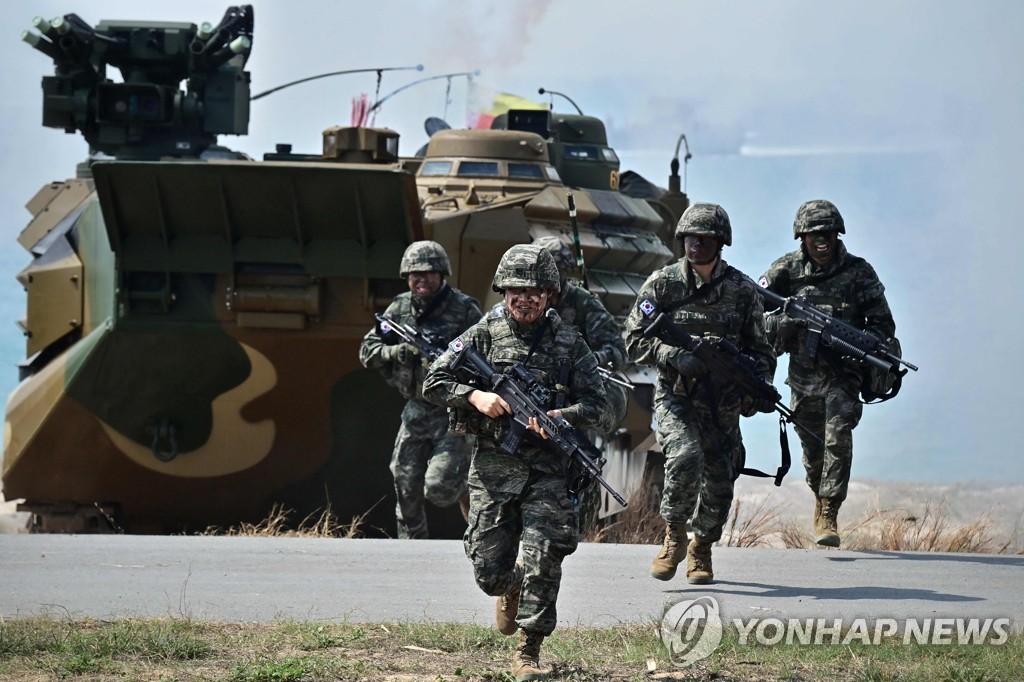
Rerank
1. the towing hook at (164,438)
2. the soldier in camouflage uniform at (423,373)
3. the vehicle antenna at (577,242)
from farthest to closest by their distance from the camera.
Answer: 1. the vehicle antenna at (577,242)
2. the towing hook at (164,438)
3. the soldier in camouflage uniform at (423,373)

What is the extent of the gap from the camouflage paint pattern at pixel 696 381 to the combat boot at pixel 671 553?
95mm

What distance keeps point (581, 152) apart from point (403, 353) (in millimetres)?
8066

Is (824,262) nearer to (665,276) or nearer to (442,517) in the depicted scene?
(665,276)

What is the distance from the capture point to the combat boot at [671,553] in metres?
8.61

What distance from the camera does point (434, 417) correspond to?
37.3ft

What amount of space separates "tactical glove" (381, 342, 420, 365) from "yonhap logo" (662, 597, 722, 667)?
3.41 metres

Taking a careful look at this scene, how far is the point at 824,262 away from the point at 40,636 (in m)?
5.37

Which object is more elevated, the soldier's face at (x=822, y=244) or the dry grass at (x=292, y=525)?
the soldier's face at (x=822, y=244)

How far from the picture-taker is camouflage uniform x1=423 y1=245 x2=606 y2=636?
6.42 meters

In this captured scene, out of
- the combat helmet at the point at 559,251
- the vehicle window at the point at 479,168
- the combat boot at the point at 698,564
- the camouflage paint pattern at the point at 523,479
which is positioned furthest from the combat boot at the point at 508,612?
the vehicle window at the point at 479,168

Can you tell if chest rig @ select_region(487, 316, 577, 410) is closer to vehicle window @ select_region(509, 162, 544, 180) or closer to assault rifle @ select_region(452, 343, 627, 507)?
assault rifle @ select_region(452, 343, 627, 507)

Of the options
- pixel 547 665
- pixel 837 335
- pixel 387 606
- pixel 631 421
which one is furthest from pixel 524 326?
pixel 631 421

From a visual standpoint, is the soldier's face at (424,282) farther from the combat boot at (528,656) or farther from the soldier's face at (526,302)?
the combat boot at (528,656)

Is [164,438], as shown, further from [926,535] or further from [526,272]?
[526,272]
